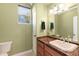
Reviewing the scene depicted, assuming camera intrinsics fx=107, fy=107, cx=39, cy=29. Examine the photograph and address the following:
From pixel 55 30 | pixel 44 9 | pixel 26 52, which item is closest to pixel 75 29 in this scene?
pixel 55 30

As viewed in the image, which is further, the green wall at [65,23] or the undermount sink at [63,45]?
the green wall at [65,23]

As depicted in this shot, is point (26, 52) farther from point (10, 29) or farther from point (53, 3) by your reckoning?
point (53, 3)

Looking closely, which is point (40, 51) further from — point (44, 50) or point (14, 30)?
point (14, 30)

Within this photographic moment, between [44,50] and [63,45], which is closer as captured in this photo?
[63,45]

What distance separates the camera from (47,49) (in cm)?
166

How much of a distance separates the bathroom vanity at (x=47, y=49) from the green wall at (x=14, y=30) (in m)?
0.16

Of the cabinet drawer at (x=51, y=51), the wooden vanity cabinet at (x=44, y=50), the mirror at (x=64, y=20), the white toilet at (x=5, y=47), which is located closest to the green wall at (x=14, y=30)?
the white toilet at (x=5, y=47)

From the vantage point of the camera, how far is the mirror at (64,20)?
61.5 inches

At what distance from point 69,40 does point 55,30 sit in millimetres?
261

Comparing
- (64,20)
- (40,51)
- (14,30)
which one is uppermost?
(64,20)

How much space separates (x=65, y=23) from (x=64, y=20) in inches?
1.9

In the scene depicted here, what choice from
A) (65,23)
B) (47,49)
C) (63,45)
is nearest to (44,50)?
(47,49)

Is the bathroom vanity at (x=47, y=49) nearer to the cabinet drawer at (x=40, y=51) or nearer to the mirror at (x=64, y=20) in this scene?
the cabinet drawer at (x=40, y=51)

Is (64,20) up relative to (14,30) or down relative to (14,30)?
up
